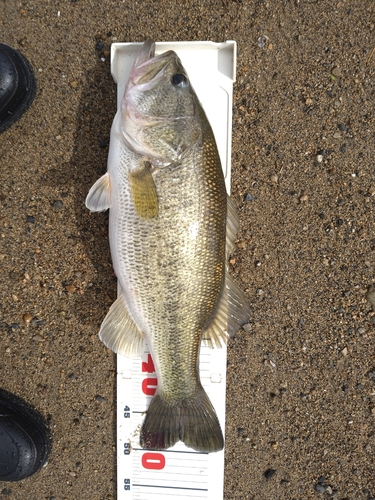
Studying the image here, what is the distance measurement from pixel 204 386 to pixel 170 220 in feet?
3.49

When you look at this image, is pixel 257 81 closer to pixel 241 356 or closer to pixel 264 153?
pixel 264 153

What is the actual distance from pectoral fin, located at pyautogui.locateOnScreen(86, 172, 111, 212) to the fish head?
224 mm

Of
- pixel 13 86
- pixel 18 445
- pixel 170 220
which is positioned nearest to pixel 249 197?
pixel 170 220

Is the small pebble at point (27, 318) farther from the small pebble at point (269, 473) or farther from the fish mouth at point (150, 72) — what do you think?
the small pebble at point (269, 473)

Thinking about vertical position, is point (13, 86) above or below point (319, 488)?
above

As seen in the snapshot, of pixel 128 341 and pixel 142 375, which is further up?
pixel 128 341

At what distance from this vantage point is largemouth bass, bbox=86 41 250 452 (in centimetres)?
170

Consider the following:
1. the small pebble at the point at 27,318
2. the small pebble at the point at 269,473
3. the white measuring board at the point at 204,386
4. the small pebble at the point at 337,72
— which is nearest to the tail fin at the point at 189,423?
the white measuring board at the point at 204,386

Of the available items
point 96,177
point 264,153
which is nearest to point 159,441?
point 96,177

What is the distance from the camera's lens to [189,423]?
6.48 feet

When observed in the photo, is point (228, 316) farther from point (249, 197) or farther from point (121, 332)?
point (249, 197)

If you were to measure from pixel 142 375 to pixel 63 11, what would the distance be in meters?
2.19

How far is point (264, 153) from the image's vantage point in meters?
2.16

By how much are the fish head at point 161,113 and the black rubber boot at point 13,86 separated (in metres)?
0.75
